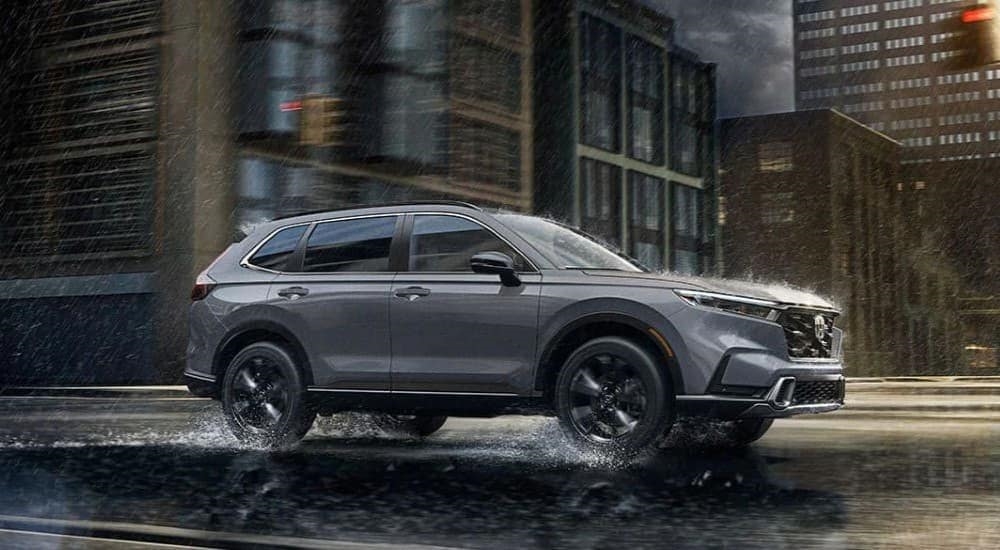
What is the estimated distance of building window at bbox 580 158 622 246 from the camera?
191 ft

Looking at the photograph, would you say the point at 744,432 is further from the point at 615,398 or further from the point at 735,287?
the point at 615,398

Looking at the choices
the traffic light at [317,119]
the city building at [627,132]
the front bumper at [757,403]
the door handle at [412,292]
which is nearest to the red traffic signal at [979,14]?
the front bumper at [757,403]

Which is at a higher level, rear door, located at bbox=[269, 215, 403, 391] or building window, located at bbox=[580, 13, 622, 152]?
building window, located at bbox=[580, 13, 622, 152]

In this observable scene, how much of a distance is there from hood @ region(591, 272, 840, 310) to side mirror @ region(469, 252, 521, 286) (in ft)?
1.86

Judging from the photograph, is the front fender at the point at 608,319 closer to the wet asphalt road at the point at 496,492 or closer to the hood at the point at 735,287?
the hood at the point at 735,287

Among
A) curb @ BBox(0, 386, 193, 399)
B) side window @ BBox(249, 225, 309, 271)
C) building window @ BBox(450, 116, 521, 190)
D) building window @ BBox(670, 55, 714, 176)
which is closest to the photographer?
side window @ BBox(249, 225, 309, 271)

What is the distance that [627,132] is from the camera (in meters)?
64.0

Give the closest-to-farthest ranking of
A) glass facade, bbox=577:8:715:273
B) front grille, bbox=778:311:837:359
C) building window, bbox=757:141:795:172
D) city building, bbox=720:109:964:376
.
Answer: front grille, bbox=778:311:837:359 < glass facade, bbox=577:8:715:273 < city building, bbox=720:109:964:376 < building window, bbox=757:141:795:172

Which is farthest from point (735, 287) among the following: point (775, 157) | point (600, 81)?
point (775, 157)

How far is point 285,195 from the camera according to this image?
3031cm

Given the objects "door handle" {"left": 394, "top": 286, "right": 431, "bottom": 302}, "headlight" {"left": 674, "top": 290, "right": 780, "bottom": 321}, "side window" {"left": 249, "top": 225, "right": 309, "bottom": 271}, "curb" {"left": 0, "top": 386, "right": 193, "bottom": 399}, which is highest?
"side window" {"left": 249, "top": 225, "right": 309, "bottom": 271}

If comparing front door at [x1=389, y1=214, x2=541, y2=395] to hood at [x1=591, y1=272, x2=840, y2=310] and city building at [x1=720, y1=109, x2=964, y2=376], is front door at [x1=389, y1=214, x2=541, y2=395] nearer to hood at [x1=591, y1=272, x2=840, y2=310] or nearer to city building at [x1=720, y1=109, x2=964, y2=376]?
hood at [x1=591, y1=272, x2=840, y2=310]

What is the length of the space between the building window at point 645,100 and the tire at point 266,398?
55574 millimetres

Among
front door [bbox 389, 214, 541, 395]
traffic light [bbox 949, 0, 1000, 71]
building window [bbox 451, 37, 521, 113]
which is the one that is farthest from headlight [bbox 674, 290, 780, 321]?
building window [bbox 451, 37, 521, 113]
